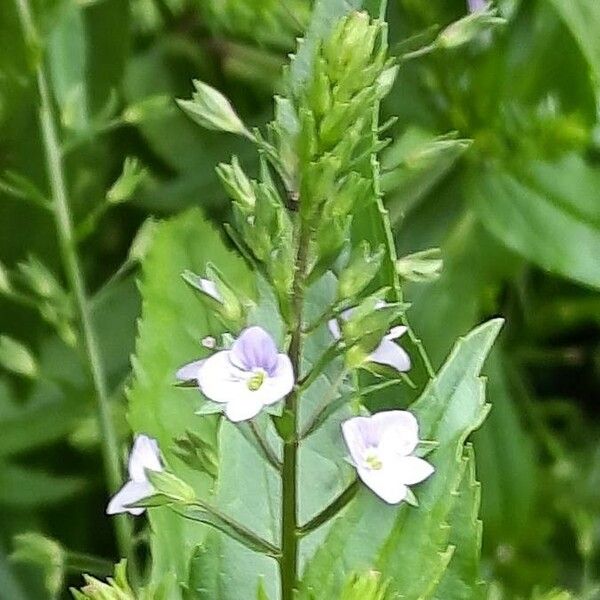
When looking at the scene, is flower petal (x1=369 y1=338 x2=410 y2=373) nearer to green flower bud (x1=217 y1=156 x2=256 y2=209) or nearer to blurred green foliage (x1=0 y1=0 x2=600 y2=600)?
green flower bud (x1=217 y1=156 x2=256 y2=209)

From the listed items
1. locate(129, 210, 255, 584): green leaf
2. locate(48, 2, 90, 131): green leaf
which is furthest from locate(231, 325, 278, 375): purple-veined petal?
locate(48, 2, 90, 131): green leaf

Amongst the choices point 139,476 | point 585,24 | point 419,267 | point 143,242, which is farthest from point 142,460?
point 585,24

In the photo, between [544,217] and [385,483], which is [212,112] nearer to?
[385,483]

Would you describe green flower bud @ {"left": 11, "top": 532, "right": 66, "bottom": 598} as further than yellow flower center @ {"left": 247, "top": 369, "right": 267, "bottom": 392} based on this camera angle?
Yes

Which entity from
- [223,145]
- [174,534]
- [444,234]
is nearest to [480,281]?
[444,234]

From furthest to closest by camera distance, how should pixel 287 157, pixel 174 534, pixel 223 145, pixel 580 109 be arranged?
pixel 223 145
pixel 580 109
pixel 174 534
pixel 287 157

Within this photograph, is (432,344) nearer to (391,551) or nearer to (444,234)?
(444,234)

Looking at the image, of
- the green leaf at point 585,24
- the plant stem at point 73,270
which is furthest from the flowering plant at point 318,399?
the green leaf at point 585,24
